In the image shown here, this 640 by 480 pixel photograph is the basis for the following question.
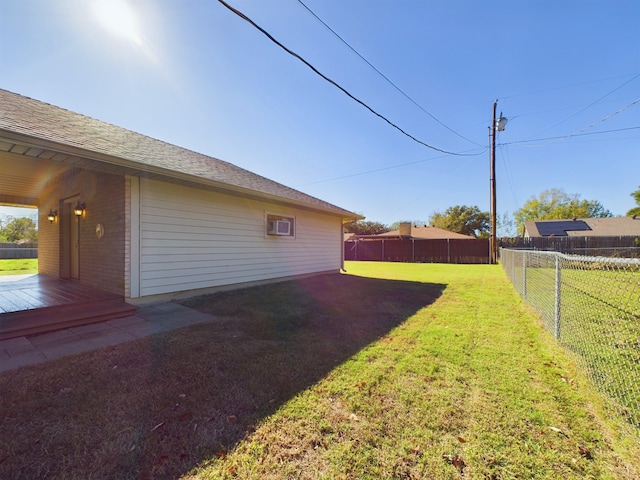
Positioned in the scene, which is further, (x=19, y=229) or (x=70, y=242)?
(x=19, y=229)

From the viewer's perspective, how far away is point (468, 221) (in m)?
38.1

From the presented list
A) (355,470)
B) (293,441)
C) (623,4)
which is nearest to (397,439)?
(355,470)

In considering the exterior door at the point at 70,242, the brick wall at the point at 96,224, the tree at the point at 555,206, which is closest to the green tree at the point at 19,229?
the brick wall at the point at 96,224

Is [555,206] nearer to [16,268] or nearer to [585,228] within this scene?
[585,228]

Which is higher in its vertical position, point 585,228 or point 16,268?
Result: point 585,228

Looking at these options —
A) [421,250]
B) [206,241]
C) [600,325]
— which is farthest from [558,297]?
[421,250]

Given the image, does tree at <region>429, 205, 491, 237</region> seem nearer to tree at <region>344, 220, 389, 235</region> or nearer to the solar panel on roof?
tree at <region>344, 220, 389, 235</region>

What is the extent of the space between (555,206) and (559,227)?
19432mm

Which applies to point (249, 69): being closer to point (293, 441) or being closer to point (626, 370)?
point (293, 441)

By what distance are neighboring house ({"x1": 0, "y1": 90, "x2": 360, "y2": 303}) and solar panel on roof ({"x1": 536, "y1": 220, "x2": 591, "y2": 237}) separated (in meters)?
28.4

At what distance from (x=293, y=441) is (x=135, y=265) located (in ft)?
14.7

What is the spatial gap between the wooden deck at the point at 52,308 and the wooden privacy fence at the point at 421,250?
18246 millimetres

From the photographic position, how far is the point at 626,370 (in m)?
2.62

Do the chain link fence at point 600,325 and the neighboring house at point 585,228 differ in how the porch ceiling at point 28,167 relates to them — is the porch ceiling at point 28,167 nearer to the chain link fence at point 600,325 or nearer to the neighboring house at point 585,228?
the chain link fence at point 600,325
